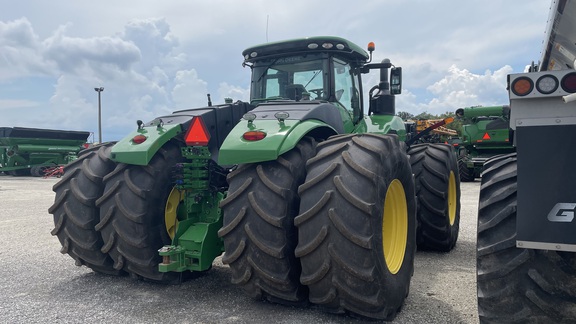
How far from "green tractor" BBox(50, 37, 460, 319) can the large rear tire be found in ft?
2.45

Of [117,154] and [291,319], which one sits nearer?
[291,319]

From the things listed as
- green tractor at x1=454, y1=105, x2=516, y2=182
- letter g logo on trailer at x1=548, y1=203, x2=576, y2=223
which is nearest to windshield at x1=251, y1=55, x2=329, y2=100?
letter g logo on trailer at x1=548, y1=203, x2=576, y2=223

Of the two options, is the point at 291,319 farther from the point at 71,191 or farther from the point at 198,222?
the point at 71,191

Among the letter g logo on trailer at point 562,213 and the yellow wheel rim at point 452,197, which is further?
the yellow wheel rim at point 452,197

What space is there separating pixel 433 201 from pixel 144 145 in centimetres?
368

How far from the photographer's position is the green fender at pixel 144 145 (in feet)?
12.6

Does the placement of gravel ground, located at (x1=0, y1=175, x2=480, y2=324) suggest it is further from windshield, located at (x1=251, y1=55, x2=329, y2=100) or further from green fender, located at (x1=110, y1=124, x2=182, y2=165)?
windshield, located at (x1=251, y1=55, x2=329, y2=100)

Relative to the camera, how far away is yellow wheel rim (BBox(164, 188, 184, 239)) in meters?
4.15

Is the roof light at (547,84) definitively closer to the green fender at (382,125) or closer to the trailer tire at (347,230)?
the trailer tire at (347,230)

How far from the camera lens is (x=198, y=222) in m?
4.13

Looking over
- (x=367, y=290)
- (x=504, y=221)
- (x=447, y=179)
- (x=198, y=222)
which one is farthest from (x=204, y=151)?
(x=447, y=179)

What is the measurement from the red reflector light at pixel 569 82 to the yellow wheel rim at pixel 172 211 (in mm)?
3286

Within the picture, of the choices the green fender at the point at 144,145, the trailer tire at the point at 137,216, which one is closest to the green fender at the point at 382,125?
the green fender at the point at 144,145

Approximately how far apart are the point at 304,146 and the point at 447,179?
3.00m
